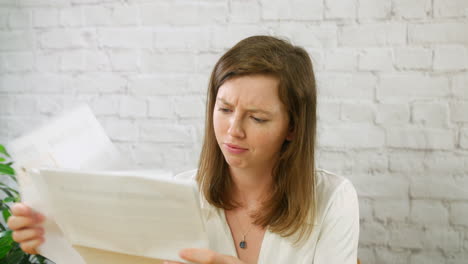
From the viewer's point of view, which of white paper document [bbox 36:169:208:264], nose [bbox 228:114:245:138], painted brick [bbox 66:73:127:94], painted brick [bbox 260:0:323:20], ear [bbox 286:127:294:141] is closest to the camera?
white paper document [bbox 36:169:208:264]

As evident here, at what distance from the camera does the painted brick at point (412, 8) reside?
1.34m

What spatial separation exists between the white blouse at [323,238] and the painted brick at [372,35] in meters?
0.52

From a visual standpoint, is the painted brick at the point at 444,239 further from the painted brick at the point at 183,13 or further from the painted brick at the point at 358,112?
the painted brick at the point at 183,13

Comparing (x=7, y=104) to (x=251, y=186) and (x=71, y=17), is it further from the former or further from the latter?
(x=251, y=186)

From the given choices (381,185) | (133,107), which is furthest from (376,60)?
(133,107)

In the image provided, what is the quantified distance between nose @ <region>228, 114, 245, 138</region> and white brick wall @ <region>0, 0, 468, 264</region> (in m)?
0.54

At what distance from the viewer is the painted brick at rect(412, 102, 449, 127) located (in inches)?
53.3

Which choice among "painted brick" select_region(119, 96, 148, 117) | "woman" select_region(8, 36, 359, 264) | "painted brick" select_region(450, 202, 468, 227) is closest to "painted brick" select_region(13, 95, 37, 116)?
"painted brick" select_region(119, 96, 148, 117)

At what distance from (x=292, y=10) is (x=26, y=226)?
3.38 feet

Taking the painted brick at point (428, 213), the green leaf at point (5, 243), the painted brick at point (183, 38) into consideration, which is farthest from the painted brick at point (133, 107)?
the painted brick at point (428, 213)

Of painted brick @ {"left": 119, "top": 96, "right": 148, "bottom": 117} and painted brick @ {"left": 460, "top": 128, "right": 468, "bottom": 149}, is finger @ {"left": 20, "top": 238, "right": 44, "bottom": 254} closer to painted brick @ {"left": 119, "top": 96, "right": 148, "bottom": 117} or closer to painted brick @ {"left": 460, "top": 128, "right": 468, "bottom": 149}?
painted brick @ {"left": 119, "top": 96, "right": 148, "bottom": 117}

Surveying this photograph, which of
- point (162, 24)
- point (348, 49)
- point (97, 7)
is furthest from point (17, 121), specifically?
point (348, 49)

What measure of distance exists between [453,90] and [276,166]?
2.12ft

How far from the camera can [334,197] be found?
3.62 feet
